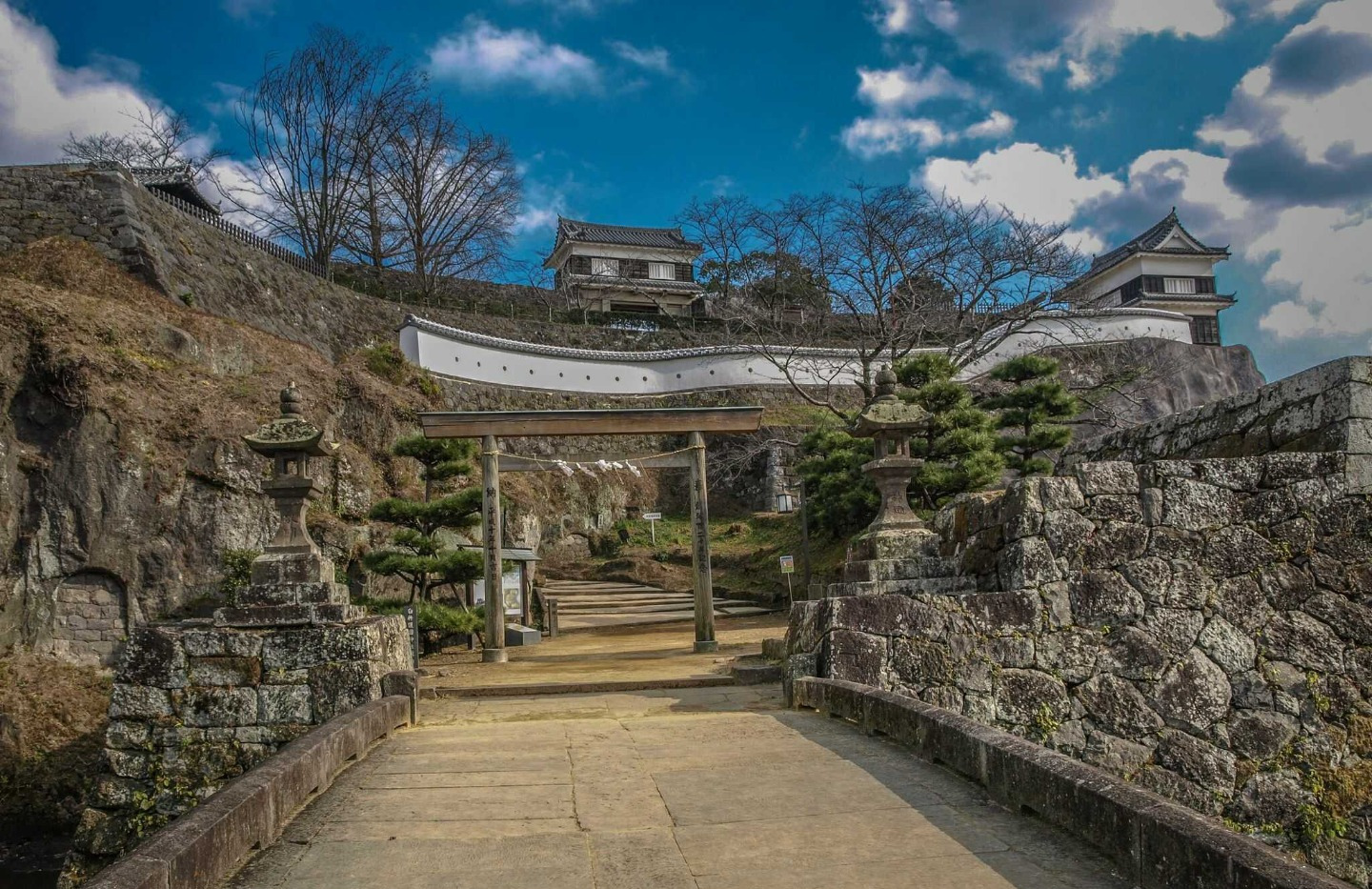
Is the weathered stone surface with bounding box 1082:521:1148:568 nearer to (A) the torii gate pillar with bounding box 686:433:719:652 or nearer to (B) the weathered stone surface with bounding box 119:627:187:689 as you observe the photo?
(A) the torii gate pillar with bounding box 686:433:719:652

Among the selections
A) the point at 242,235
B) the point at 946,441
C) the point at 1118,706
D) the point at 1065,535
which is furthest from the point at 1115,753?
the point at 242,235

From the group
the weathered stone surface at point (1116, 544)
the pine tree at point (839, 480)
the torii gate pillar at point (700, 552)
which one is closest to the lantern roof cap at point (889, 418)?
the weathered stone surface at point (1116, 544)

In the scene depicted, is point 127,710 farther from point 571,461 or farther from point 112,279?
point 112,279

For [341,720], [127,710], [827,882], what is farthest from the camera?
[127,710]

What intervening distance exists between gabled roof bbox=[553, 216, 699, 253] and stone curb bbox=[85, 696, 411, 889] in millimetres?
39071

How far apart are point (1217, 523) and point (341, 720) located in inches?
254

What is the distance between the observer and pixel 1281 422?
7523 millimetres

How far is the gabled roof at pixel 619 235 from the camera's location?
43094 mm

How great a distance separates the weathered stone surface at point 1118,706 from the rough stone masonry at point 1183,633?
1cm

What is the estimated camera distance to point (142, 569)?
1670 centimetres

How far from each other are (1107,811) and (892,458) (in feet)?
18.8

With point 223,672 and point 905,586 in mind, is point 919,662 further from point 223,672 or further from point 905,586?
point 223,672

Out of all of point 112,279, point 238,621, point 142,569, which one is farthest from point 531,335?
point 238,621

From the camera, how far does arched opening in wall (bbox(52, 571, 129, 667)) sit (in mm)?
16016
